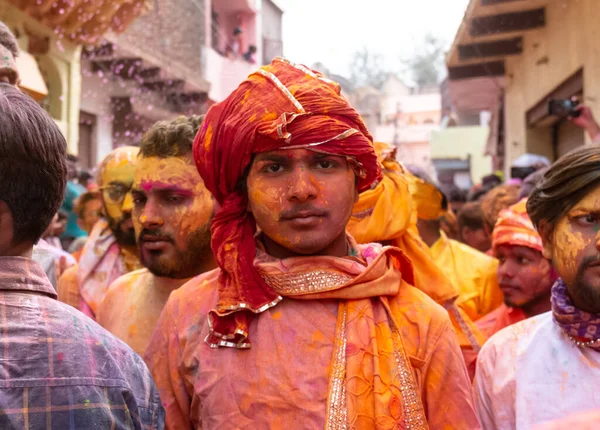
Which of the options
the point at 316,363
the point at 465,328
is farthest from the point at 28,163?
the point at 465,328

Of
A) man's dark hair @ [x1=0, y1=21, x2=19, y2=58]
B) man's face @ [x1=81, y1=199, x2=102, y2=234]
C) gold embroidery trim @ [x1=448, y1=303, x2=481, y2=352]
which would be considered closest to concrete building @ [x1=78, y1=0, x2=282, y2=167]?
man's face @ [x1=81, y1=199, x2=102, y2=234]

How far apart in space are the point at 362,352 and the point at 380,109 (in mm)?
43014

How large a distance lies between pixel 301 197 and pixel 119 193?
220 cm

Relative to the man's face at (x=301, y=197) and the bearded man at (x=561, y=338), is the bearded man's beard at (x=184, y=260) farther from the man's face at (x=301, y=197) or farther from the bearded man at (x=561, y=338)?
the bearded man at (x=561, y=338)

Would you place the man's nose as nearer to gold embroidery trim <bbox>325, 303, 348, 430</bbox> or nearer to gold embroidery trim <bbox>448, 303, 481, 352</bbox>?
gold embroidery trim <bbox>325, 303, 348, 430</bbox>

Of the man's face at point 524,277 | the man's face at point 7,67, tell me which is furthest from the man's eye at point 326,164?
the man's face at point 524,277

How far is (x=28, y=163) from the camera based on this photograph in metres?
1.74

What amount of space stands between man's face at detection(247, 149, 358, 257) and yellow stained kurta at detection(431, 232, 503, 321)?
2435 millimetres

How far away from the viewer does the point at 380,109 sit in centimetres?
4447

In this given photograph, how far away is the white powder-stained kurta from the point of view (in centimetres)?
256

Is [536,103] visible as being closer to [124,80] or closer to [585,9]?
[585,9]

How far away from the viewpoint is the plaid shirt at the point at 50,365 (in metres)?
1.67

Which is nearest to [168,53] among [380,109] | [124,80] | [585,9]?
[124,80]

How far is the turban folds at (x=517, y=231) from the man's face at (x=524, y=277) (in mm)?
47
